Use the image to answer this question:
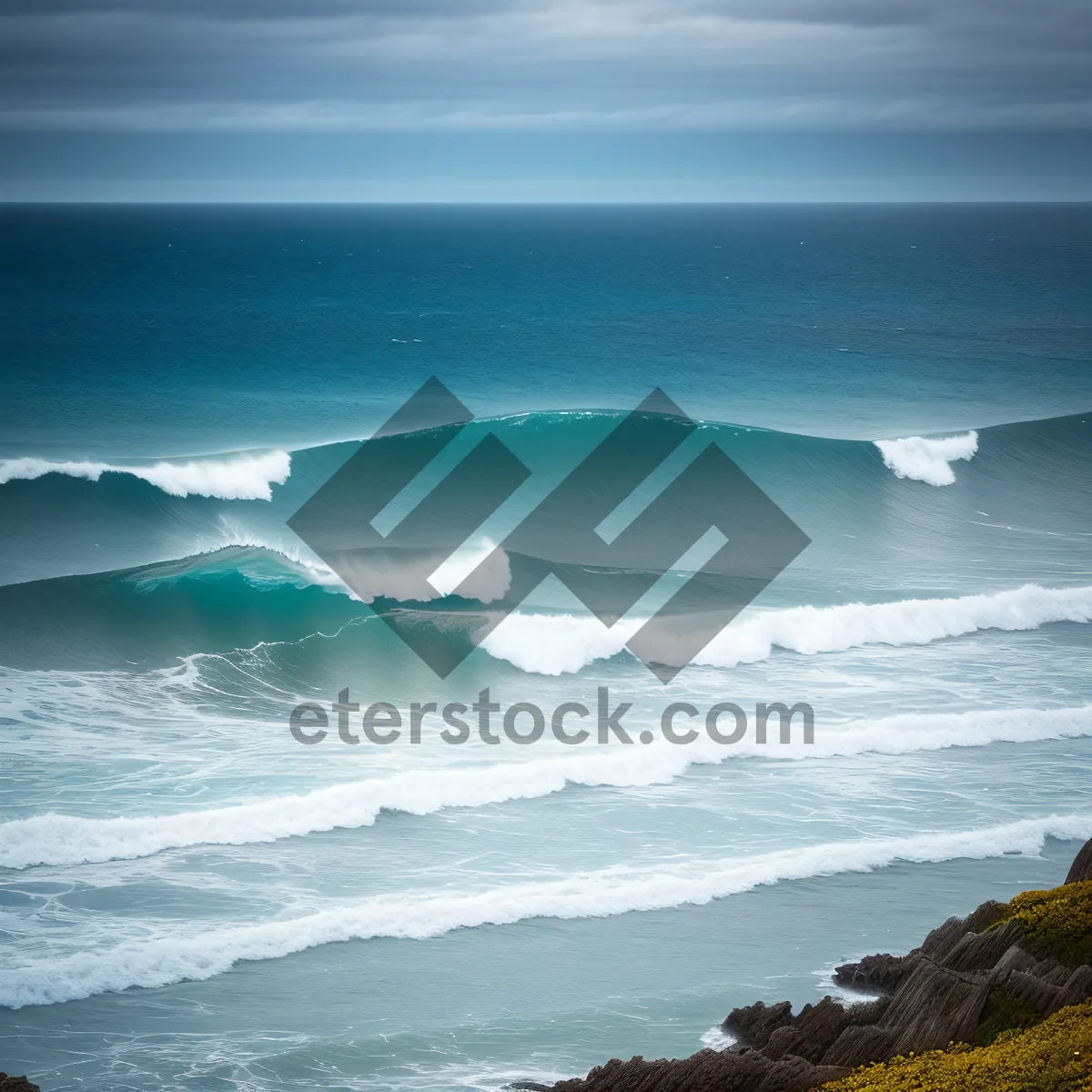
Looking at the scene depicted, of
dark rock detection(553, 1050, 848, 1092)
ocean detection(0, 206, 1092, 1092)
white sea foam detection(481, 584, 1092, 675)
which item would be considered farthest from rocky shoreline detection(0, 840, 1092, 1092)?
white sea foam detection(481, 584, 1092, 675)

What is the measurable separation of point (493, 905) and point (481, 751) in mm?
3167

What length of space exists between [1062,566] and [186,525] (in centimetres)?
1383

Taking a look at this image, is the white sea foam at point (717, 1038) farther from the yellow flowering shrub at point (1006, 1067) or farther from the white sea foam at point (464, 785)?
the white sea foam at point (464, 785)

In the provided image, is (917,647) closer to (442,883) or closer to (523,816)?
(523,816)

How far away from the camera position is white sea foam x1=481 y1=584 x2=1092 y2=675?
14422 mm

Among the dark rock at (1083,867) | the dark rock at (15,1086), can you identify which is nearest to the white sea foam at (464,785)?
the dark rock at (15,1086)

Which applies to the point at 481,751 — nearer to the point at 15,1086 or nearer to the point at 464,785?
the point at 464,785

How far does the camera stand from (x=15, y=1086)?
221 inches

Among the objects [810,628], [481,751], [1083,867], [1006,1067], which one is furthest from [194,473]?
[1006,1067]

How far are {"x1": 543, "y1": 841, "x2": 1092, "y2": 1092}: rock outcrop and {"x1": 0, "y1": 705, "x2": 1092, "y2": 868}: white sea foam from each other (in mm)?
4215

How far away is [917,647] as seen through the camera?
14.9 m

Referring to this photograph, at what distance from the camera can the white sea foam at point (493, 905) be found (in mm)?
7512

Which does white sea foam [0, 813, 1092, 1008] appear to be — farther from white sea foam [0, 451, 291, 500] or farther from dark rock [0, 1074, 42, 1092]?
white sea foam [0, 451, 291, 500]

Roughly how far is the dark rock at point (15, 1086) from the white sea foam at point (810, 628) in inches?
349
